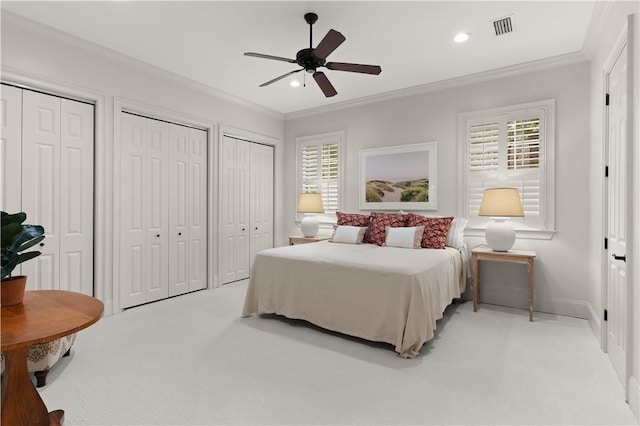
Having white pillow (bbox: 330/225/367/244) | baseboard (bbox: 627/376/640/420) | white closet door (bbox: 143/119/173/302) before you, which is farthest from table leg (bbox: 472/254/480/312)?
white closet door (bbox: 143/119/173/302)

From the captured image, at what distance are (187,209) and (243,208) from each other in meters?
0.97

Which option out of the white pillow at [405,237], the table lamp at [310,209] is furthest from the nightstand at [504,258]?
the table lamp at [310,209]

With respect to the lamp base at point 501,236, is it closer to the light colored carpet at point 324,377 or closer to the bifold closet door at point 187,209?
the light colored carpet at point 324,377

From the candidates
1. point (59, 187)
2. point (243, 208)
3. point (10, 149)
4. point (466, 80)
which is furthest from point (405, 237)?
point (10, 149)

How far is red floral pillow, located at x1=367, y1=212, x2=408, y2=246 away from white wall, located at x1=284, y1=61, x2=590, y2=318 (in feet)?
1.60

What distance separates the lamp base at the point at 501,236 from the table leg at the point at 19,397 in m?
3.86

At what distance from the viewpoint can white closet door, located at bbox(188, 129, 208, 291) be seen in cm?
453

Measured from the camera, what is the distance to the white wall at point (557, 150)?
3580 millimetres

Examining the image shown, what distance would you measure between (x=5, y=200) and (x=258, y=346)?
251cm

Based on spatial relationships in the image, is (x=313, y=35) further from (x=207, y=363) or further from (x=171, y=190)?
(x=207, y=363)

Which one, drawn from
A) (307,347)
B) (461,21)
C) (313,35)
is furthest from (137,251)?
(461,21)

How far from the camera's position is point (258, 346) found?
2.83 metres

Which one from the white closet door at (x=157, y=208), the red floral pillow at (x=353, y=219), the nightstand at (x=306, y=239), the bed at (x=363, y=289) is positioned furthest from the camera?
the nightstand at (x=306, y=239)

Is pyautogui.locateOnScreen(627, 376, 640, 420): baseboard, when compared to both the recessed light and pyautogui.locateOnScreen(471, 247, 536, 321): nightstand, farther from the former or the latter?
the recessed light
